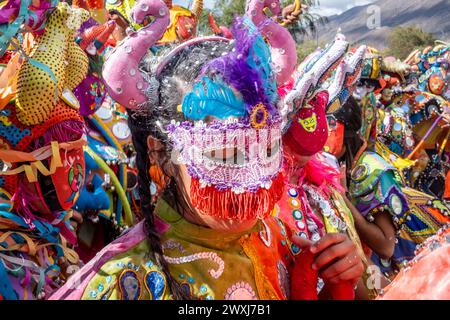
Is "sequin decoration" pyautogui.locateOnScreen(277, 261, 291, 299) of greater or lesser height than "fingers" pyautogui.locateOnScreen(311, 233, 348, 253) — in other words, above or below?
below

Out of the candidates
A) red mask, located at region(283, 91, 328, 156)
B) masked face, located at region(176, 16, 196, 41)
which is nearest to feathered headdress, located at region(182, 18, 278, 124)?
red mask, located at region(283, 91, 328, 156)

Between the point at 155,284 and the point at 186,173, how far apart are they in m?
0.33

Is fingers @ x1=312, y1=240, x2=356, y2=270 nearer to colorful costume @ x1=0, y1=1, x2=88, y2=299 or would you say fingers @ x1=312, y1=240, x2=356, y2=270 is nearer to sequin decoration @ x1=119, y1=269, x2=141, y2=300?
sequin decoration @ x1=119, y1=269, x2=141, y2=300

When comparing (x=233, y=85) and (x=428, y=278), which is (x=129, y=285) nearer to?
(x=233, y=85)

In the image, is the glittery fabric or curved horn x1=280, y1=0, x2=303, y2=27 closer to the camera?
the glittery fabric

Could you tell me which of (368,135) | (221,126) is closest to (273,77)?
(221,126)

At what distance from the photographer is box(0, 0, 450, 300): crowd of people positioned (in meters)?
1.62

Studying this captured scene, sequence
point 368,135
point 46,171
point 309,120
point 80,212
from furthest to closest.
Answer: point 368,135
point 80,212
point 309,120
point 46,171

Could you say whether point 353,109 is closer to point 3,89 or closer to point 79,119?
point 79,119

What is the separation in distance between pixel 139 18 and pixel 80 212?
1709 mm

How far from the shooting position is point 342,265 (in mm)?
1790

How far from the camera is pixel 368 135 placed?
409cm

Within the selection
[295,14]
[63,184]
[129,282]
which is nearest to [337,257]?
[129,282]

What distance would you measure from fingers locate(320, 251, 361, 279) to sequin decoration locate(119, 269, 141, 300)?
0.61 metres
